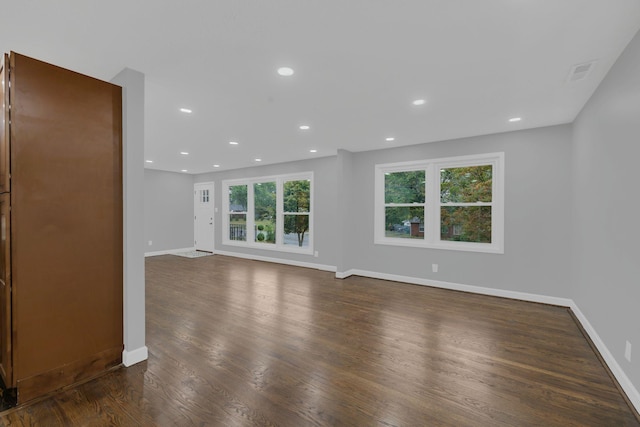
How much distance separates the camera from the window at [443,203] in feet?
14.8

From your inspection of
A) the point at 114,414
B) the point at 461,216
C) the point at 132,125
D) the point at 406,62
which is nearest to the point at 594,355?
the point at 461,216

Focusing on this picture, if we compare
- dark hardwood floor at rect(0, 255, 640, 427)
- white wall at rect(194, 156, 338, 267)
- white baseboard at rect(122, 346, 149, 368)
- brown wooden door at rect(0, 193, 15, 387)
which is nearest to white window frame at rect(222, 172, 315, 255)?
white wall at rect(194, 156, 338, 267)

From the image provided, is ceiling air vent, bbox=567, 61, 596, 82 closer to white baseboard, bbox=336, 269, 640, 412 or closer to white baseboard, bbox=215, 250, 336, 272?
white baseboard, bbox=336, 269, 640, 412

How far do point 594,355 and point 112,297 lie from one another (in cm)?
427

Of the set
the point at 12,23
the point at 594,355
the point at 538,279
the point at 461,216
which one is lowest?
the point at 594,355

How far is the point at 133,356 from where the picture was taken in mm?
2455

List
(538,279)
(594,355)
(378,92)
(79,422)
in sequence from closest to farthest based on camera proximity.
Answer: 1. (79,422)
2. (594,355)
3. (378,92)
4. (538,279)

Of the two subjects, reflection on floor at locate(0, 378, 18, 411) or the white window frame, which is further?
the white window frame

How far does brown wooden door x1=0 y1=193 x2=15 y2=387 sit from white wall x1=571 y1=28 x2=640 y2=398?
4201 millimetres

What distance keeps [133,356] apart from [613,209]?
4178 millimetres

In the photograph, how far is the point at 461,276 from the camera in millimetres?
4711

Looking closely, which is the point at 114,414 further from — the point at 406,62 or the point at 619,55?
the point at 619,55

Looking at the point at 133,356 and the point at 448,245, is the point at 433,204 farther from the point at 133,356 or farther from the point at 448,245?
the point at 133,356

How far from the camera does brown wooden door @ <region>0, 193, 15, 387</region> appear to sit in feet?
6.47
